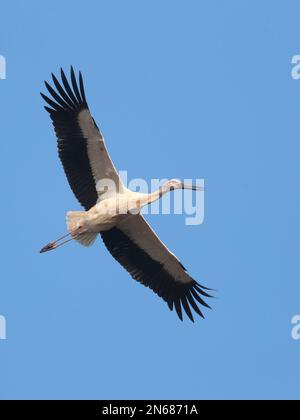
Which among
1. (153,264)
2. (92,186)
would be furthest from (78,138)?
(153,264)

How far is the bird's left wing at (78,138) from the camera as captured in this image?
17.1 m

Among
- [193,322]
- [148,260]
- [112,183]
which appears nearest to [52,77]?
[112,183]

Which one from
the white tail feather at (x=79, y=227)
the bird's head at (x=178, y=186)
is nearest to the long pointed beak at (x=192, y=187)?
the bird's head at (x=178, y=186)

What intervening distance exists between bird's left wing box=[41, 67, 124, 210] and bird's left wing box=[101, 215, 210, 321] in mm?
781

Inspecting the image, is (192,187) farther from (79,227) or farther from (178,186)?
(79,227)

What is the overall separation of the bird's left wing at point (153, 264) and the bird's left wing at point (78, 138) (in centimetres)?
78

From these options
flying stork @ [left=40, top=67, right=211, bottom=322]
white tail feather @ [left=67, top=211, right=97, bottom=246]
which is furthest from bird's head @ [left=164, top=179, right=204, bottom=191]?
white tail feather @ [left=67, top=211, right=97, bottom=246]

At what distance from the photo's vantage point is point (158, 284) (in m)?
18.0

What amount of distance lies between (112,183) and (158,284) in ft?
5.78

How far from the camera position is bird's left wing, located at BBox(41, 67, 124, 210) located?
17141 millimetres

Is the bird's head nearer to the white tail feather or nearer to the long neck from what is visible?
the long neck
